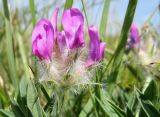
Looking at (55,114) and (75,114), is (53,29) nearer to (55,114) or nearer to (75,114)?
(55,114)

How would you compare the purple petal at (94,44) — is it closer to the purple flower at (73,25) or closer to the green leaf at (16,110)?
the purple flower at (73,25)

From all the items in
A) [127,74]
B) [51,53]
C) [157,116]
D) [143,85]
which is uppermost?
[51,53]

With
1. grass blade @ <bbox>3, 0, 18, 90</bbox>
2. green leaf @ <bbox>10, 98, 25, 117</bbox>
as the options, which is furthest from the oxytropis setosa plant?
grass blade @ <bbox>3, 0, 18, 90</bbox>

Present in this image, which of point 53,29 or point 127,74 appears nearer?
point 53,29

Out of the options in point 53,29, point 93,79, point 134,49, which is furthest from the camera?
point 134,49

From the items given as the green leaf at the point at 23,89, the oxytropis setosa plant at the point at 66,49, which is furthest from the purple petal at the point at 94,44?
the green leaf at the point at 23,89

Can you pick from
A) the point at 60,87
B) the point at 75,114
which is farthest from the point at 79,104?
the point at 60,87

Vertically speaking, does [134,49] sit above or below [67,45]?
below

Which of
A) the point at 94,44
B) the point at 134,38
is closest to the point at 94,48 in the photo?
the point at 94,44

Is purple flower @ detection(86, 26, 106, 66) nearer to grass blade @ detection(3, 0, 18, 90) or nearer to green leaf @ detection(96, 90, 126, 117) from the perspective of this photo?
green leaf @ detection(96, 90, 126, 117)
